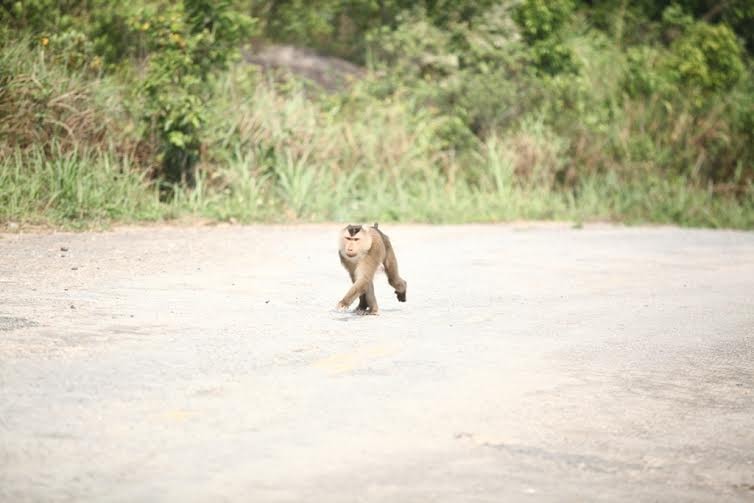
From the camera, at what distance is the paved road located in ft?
17.9

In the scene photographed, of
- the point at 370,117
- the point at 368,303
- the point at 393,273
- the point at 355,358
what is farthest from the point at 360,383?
the point at 370,117

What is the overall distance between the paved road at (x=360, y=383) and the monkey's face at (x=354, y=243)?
483 millimetres

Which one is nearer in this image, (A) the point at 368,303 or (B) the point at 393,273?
(A) the point at 368,303

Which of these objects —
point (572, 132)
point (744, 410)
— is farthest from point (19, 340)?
point (572, 132)

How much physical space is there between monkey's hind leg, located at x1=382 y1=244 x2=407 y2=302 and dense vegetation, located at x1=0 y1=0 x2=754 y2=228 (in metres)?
5.84

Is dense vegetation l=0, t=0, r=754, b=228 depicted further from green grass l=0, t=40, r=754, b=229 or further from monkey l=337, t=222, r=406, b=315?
monkey l=337, t=222, r=406, b=315

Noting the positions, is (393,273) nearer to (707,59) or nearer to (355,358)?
(355,358)

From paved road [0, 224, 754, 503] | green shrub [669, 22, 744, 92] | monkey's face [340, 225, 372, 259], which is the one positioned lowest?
paved road [0, 224, 754, 503]

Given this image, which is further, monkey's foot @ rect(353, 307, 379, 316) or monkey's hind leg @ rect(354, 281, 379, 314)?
monkey's foot @ rect(353, 307, 379, 316)

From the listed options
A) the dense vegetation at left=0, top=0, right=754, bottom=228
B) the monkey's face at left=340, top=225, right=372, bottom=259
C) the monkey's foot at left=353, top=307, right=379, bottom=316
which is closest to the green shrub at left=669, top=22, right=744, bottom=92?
the dense vegetation at left=0, top=0, right=754, bottom=228

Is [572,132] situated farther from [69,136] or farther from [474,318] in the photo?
[474,318]

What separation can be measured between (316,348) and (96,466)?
9.45 feet

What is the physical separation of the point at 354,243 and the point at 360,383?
7.17 ft

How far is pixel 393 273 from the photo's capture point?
396 inches
